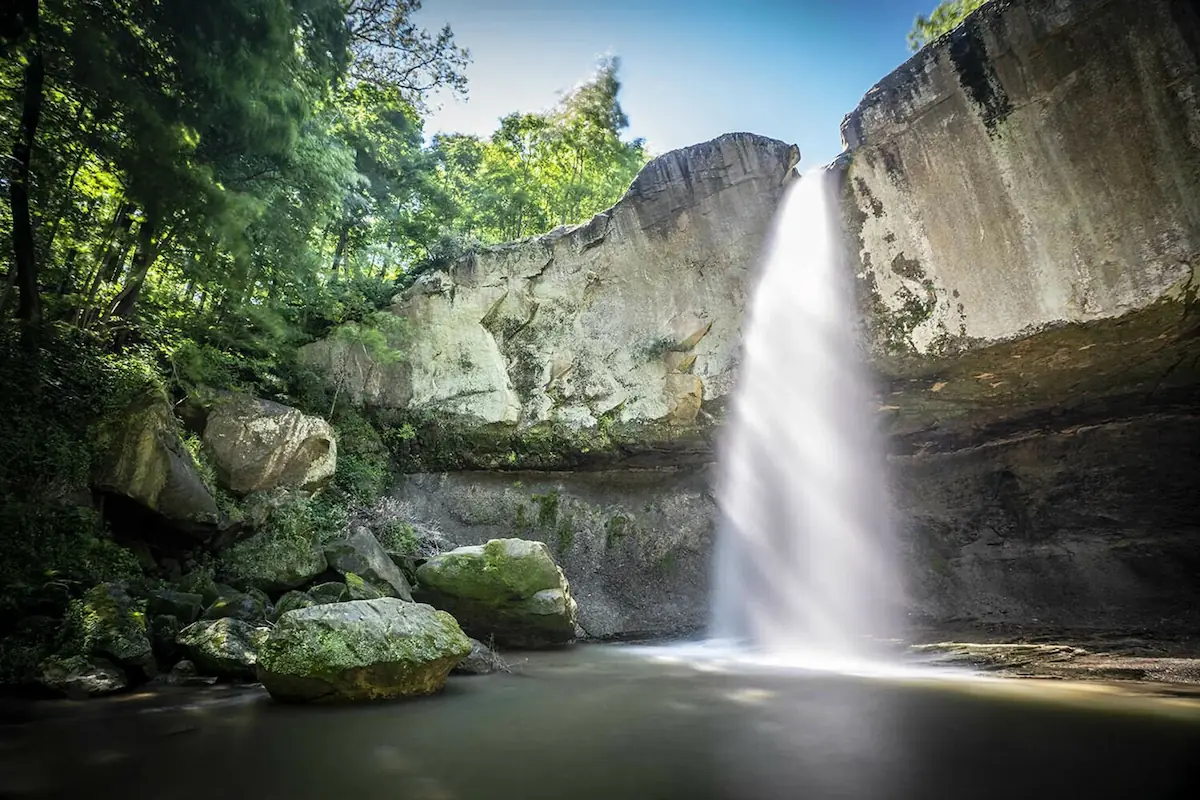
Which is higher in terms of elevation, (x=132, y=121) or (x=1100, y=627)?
(x=132, y=121)

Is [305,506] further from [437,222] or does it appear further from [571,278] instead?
[437,222]

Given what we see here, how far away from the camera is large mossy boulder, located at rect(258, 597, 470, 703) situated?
17.5ft

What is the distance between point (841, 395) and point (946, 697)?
701 cm

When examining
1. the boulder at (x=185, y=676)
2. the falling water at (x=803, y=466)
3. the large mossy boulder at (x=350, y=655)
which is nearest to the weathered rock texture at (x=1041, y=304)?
the falling water at (x=803, y=466)

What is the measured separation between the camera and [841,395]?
11969 mm

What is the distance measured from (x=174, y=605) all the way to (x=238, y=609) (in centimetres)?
67

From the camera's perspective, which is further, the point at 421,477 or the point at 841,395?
the point at 421,477

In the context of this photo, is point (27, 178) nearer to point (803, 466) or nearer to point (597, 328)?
point (597, 328)

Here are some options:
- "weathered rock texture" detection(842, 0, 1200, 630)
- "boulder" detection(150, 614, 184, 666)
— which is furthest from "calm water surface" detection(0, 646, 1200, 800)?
"weathered rock texture" detection(842, 0, 1200, 630)

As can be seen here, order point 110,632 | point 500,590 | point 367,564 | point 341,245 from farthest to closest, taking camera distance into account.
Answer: point 341,245
point 500,590
point 367,564
point 110,632

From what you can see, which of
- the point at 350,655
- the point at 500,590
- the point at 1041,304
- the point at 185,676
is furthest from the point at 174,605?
the point at 1041,304

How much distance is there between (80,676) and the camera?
18.4 feet

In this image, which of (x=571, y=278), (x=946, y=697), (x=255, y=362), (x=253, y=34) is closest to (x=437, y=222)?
(x=571, y=278)

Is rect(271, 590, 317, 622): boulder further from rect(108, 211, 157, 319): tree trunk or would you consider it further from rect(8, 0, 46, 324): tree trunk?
rect(108, 211, 157, 319): tree trunk
